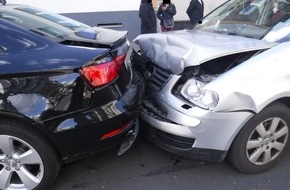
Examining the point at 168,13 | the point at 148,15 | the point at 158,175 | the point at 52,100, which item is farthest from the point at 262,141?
the point at 168,13

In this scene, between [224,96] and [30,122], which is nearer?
[30,122]

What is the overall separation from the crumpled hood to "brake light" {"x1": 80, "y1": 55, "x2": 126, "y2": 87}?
0.56 meters

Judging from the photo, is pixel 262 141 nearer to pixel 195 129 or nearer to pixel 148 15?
pixel 195 129

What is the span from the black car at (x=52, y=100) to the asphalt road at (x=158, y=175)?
387 mm

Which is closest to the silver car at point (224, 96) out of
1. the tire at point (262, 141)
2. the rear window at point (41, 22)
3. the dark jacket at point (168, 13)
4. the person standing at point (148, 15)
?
the tire at point (262, 141)

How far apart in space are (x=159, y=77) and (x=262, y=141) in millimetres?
1083

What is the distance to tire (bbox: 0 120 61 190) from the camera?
8.27 ft

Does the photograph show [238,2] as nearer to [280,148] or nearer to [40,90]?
[280,148]

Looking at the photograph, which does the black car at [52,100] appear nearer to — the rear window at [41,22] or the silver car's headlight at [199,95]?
the rear window at [41,22]

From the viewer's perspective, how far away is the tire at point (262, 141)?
9.11 ft

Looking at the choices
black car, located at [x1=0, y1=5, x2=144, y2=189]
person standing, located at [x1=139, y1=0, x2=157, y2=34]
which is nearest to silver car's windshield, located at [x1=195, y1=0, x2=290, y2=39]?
black car, located at [x1=0, y1=5, x2=144, y2=189]

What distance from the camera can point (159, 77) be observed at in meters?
3.25

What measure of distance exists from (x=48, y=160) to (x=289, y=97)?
203 centimetres

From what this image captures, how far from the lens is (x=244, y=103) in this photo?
2.65m
